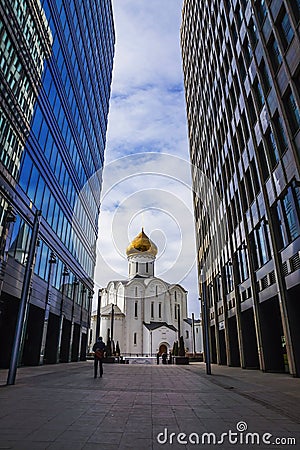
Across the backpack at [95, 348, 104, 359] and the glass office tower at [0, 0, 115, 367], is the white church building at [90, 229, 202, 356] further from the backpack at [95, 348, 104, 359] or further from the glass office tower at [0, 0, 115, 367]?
the backpack at [95, 348, 104, 359]

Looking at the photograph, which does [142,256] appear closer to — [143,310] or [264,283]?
[143,310]

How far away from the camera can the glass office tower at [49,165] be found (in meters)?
18.9

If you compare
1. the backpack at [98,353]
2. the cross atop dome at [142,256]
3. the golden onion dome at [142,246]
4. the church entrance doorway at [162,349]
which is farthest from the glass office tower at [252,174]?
the cross atop dome at [142,256]

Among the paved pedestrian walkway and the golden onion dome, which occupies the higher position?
the golden onion dome

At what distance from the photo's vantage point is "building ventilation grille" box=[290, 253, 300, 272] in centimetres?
1594

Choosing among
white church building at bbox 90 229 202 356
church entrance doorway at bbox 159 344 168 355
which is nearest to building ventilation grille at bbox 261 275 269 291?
white church building at bbox 90 229 202 356

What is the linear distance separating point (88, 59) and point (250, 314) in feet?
104

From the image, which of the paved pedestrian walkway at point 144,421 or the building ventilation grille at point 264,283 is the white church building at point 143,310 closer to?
the building ventilation grille at point 264,283

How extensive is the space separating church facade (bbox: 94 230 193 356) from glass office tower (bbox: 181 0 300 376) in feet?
105

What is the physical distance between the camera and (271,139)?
19.6 metres

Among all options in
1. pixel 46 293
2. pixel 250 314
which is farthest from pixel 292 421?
pixel 46 293
